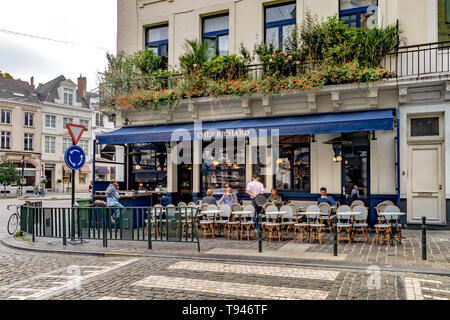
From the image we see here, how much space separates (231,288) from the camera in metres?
5.85

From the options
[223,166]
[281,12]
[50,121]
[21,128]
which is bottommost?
[223,166]

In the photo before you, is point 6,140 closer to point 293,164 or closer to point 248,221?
point 293,164

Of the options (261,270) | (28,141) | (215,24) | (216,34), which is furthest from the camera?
(28,141)

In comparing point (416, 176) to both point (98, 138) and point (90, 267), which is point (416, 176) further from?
point (98, 138)

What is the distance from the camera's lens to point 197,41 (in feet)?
46.9

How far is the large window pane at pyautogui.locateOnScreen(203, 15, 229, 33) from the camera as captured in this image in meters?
14.7

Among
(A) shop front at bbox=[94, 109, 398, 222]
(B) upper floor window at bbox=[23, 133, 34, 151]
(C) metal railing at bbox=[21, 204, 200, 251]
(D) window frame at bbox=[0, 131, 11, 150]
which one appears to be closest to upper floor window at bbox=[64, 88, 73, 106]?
(B) upper floor window at bbox=[23, 133, 34, 151]

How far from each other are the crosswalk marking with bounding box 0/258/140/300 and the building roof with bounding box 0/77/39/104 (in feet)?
149

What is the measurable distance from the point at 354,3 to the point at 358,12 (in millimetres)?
340

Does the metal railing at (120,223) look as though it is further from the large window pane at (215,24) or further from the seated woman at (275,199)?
the large window pane at (215,24)

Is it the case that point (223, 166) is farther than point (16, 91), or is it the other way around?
point (16, 91)

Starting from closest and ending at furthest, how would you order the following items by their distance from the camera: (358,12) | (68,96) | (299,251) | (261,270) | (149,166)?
(261,270)
(299,251)
(358,12)
(149,166)
(68,96)

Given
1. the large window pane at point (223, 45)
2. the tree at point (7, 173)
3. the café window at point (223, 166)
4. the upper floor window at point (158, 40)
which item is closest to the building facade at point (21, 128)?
the tree at point (7, 173)

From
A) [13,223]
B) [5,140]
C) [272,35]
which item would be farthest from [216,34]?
[5,140]
